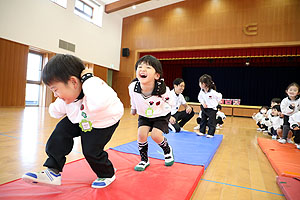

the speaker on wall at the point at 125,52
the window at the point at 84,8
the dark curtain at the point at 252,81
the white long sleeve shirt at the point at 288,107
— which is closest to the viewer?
the white long sleeve shirt at the point at 288,107

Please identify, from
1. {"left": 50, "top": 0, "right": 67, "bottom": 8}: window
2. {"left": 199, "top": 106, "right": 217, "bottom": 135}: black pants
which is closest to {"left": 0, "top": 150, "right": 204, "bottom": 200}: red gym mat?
{"left": 199, "top": 106, "right": 217, "bottom": 135}: black pants

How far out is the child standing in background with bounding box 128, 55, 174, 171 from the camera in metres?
1.62

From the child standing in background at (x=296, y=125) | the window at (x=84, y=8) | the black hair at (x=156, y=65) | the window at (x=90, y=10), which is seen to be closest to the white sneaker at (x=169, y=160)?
the black hair at (x=156, y=65)

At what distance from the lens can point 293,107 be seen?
296cm

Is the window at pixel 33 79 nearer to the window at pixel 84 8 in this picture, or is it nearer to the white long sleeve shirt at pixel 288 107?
the window at pixel 84 8

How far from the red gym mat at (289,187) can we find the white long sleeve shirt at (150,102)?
3.21 ft

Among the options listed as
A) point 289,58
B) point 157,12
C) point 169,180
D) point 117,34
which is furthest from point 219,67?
point 169,180

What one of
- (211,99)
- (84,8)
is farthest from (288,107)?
(84,8)

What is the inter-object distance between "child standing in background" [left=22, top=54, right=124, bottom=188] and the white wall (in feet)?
20.7

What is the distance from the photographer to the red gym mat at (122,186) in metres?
1.10

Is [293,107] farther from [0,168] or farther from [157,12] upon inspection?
[157,12]

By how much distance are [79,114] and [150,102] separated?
2.19ft

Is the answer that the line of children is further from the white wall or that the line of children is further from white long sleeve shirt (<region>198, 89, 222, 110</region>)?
the white wall

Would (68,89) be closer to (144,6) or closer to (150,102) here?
(150,102)
